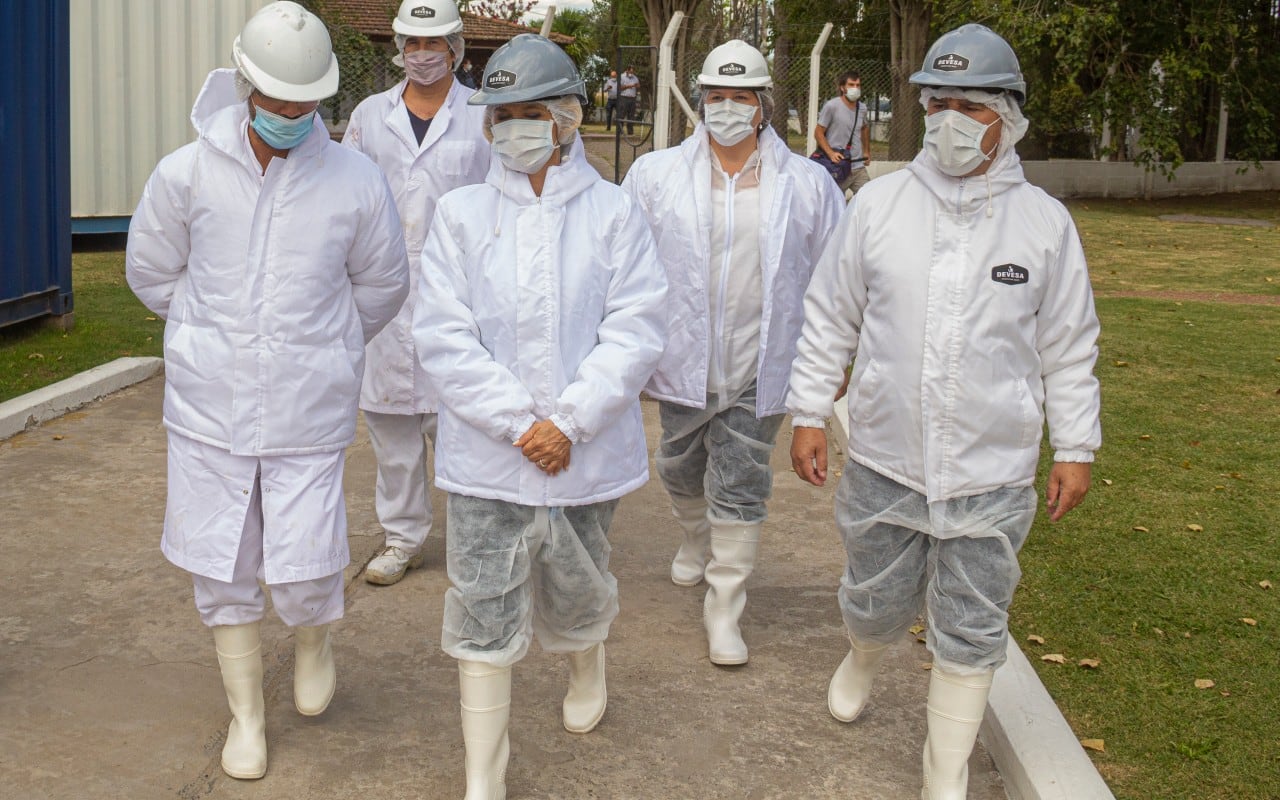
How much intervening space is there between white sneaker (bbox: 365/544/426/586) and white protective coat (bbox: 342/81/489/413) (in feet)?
1.81

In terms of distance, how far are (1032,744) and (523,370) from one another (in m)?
1.77

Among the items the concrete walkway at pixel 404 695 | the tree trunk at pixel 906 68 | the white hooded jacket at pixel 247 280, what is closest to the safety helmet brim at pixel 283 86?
the white hooded jacket at pixel 247 280

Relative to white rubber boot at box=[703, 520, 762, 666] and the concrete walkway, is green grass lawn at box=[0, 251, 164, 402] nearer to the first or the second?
the concrete walkway

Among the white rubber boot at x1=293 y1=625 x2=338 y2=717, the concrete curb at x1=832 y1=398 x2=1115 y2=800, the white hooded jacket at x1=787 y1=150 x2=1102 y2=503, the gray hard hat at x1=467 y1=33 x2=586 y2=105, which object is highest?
the gray hard hat at x1=467 y1=33 x2=586 y2=105

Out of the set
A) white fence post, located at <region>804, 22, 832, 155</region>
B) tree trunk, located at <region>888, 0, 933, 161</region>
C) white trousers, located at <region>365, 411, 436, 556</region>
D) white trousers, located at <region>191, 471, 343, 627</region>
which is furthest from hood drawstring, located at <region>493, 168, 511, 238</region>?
tree trunk, located at <region>888, 0, 933, 161</region>

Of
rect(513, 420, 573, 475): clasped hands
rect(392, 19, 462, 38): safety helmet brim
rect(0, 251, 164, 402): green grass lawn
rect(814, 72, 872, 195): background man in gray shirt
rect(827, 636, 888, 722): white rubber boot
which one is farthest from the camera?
rect(814, 72, 872, 195): background man in gray shirt

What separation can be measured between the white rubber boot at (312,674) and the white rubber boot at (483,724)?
0.62 meters

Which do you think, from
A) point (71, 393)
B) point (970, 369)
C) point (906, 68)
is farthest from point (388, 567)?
point (906, 68)

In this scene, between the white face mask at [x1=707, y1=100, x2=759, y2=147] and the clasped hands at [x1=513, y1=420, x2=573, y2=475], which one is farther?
the white face mask at [x1=707, y1=100, x2=759, y2=147]

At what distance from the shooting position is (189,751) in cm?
414

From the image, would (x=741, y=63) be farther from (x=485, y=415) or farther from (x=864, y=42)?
(x=864, y=42)

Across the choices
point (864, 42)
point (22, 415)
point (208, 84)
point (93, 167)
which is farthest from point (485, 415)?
point (864, 42)

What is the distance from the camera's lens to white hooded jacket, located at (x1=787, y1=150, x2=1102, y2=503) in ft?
12.5

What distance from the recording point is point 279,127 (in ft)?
12.6
